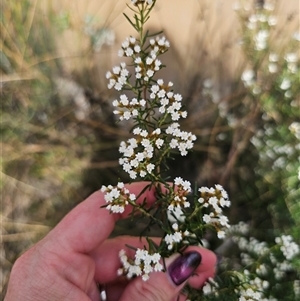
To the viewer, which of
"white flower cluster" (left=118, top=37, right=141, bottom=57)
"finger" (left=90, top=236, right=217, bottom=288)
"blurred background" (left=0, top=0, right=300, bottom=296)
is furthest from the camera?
"blurred background" (left=0, top=0, right=300, bottom=296)

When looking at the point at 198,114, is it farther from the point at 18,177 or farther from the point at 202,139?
the point at 18,177

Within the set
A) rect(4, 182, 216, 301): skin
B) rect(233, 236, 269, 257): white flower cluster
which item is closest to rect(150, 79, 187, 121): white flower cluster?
rect(4, 182, 216, 301): skin

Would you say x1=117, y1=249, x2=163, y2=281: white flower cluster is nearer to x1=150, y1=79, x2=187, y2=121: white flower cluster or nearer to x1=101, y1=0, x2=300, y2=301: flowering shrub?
x1=101, y1=0, x2=300, y2=301: flowering shrub

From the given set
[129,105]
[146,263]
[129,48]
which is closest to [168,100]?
[129,105]

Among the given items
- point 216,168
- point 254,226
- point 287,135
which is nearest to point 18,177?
point 216,168

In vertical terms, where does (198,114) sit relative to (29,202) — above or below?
above

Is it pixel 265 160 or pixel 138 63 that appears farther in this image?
pixel 265 160
